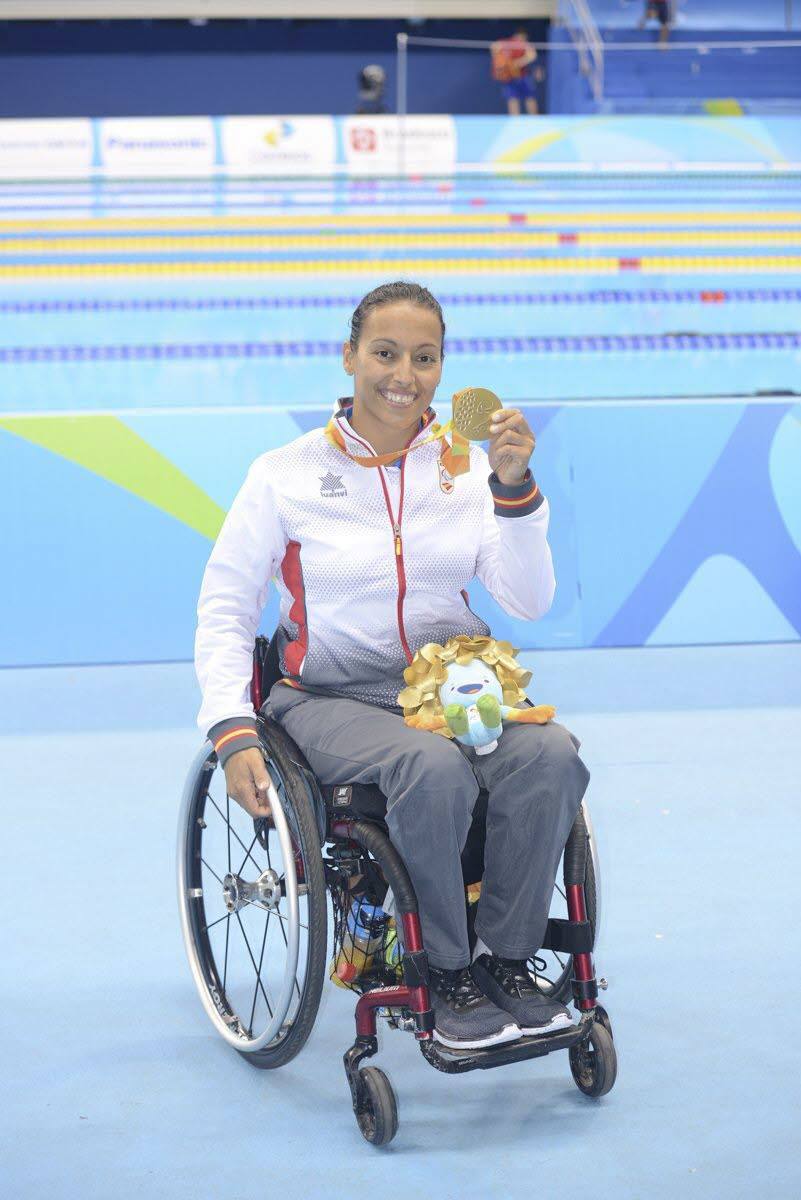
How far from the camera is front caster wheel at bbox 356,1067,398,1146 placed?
6.63 feet

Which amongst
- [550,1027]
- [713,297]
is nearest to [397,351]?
[550,1027]

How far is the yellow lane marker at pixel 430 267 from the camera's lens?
9.51 metres

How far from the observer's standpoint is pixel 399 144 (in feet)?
43.1

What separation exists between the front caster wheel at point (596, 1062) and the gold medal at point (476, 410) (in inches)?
35.4

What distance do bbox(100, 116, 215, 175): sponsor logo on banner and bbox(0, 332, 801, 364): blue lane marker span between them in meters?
6.54

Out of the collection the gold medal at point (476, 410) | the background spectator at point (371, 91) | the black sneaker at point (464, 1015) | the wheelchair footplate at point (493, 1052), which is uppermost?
the background spectator at point (371, 91)

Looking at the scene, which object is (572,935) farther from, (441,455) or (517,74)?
(517,74)

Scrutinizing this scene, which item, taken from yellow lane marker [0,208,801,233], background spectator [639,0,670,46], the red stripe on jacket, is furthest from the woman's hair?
background spectator [639,0,670,46]

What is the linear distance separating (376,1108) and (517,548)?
0.86 metres

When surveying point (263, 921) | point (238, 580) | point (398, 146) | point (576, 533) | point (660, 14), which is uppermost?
point (660, 14)

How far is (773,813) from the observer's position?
327cm

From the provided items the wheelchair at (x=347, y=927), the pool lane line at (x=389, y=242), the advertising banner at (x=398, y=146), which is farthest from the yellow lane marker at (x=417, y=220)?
the wheelchair at (x=347, y=927)

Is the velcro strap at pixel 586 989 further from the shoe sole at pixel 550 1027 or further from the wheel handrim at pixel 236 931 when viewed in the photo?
the wheel handrim at pixel 236 931

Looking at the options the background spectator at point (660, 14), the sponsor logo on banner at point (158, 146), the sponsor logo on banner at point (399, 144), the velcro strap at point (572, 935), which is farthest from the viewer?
the background spectator at point (660, 14)
